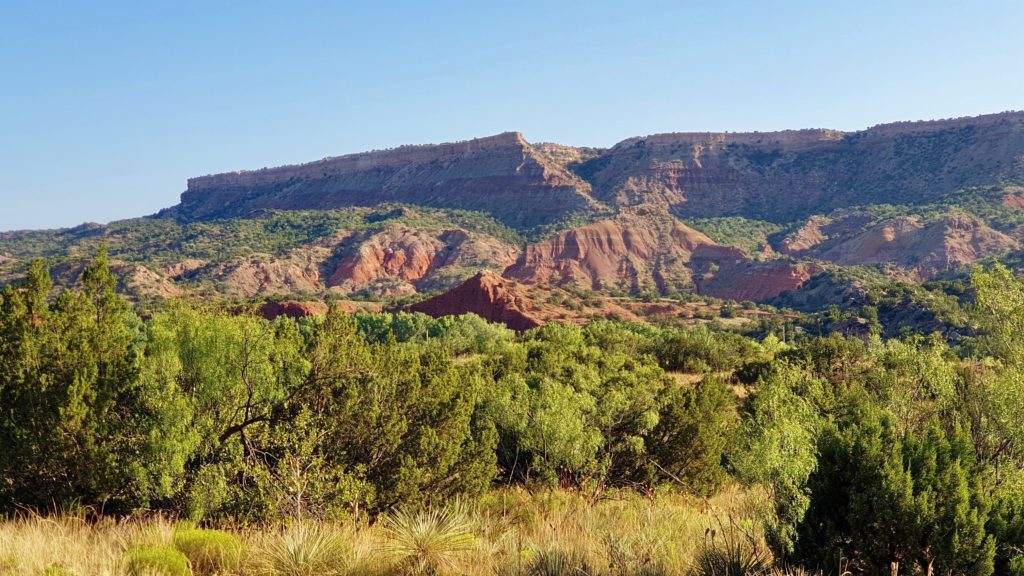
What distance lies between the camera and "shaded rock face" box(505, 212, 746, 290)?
117m

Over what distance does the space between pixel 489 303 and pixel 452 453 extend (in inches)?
2477

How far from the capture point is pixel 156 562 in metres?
6.50

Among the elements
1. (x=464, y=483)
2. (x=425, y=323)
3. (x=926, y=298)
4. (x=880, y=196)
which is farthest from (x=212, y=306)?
(x=880, y=196)

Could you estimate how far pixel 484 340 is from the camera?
174ft

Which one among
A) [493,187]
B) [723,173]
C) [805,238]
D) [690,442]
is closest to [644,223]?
[805,238]

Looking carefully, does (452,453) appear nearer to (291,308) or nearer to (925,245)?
(291,308)

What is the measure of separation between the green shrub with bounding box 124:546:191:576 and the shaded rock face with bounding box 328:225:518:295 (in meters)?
108

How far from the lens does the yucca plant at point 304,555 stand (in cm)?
650

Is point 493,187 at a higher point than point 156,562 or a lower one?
higher

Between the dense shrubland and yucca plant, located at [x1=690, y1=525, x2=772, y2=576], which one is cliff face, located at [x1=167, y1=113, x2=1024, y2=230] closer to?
the dense shrubland

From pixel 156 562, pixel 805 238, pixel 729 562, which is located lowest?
pixel 729 562

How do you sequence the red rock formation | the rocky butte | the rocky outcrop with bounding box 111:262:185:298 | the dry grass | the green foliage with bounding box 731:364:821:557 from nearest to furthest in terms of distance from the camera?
the dry grass, the green foliage with bounding box 731:364:821:557, the rocky outcrop with bounding box 111:262:185:298, the rocky butte, the red rock formation

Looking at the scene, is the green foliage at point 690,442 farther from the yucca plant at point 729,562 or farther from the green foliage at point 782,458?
the yucca plant at point 729,562

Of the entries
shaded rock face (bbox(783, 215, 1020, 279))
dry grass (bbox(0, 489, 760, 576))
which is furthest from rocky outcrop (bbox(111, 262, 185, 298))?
shaded rock face (bbox(783, 215, 1020, 279))
